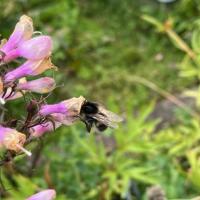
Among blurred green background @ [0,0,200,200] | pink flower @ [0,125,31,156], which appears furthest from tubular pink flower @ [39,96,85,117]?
blurred green background @ [0,0,200,200]

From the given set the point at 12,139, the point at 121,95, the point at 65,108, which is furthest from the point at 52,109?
the point at 121,95

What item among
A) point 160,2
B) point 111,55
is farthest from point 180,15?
point 111,55

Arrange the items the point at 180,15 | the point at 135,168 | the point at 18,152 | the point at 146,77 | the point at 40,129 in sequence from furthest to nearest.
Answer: the point at 180,15 → the point at 146,77 → the point at 135,168 → the point at 40,129 → the point at 18,152

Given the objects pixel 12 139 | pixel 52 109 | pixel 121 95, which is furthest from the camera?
pixel 121 95

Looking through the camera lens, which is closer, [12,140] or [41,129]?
[12,140]

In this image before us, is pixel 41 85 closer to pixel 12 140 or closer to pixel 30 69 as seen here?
pixel 30 69

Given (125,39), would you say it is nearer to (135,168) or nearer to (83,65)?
(83,65)

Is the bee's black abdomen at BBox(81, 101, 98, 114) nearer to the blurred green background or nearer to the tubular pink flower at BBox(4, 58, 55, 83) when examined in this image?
the tubular pink flower at BBox(4, 58, 55, 83)
